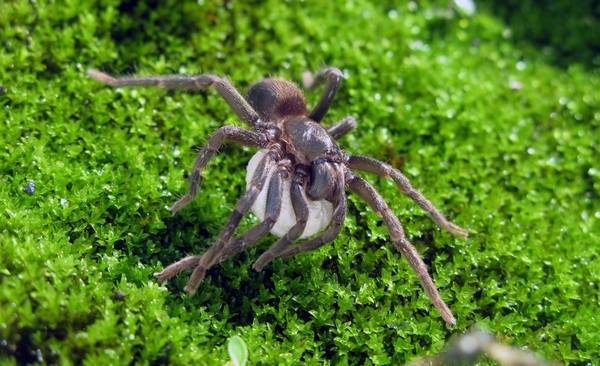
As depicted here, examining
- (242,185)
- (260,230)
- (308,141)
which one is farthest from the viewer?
(242,185)

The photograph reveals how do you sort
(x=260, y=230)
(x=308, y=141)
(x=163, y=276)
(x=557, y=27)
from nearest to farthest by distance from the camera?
(x=260, y=230) → (x=163, y=276) → (x=308, y=141) → (x=557, y=27)

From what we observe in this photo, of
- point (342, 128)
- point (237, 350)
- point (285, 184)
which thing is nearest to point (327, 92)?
point (342, 128)

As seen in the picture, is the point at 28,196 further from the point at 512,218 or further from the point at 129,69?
the point at 512,218

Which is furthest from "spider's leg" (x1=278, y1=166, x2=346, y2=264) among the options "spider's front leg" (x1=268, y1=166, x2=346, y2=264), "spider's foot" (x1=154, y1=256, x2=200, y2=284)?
"spider's foot" (x1=154, y1=256, x2=200, y2=284)

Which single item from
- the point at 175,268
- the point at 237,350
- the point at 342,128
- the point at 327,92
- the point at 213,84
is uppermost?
the point at 213,84

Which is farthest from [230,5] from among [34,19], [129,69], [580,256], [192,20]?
[580,256]

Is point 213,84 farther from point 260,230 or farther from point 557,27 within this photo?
point 557,27
